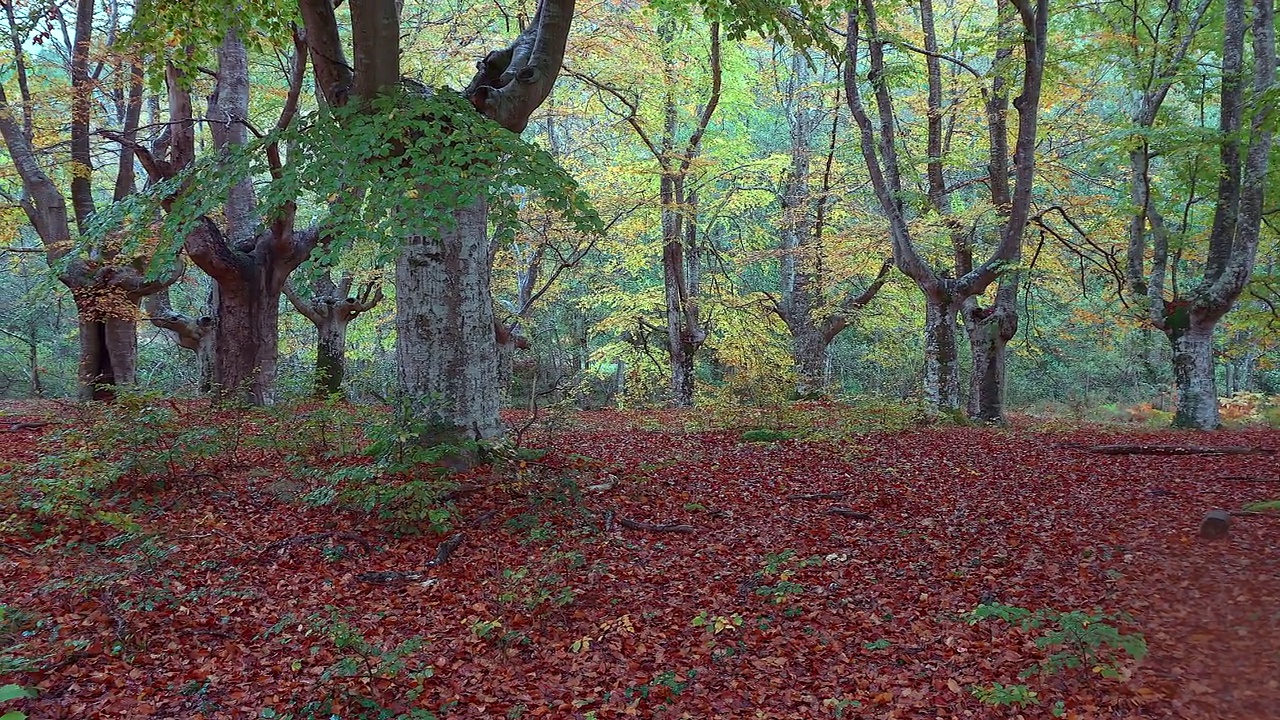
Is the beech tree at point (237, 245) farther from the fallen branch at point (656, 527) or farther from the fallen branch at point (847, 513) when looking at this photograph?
the fallen branch at point (847, 513)

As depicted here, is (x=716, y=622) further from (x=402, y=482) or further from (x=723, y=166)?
(x=723, y=166)

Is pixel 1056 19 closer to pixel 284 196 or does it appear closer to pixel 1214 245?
pixel 1214 245

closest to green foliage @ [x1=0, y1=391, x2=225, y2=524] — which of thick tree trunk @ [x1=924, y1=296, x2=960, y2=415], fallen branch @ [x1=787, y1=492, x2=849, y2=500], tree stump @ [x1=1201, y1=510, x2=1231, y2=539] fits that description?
fallen branch @ [x1=787, y1=492, x2=849, y2=500]

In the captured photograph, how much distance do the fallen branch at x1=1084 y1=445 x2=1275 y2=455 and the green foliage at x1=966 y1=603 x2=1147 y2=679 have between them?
598cm

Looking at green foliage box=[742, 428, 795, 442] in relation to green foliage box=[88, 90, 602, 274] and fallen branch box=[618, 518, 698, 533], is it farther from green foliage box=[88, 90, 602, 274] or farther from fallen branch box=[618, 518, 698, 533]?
green foliage box=[88, 90, 602, 274]

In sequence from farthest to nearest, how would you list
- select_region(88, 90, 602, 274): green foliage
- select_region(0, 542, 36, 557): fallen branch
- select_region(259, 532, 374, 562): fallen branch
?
1. select_region(259, 532, 374, 562): fallen branch
2. select_region(88, 90, 602, 274): green foliage
3. select_region(0, 542, 36, 557): fallen branch

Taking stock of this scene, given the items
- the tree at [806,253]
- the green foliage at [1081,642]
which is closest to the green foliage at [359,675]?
the green foliage at [1081,642]

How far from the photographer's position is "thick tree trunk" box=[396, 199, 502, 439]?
6.21 m

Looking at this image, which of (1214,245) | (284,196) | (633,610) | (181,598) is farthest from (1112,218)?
(181,598)

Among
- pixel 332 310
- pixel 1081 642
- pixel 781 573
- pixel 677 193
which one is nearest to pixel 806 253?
pixel 677 193

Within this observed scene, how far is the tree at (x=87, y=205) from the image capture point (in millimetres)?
10133

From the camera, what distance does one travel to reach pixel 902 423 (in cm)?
1121

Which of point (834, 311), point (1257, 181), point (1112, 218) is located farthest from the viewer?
point (834, 311)

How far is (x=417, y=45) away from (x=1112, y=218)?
14734mm
